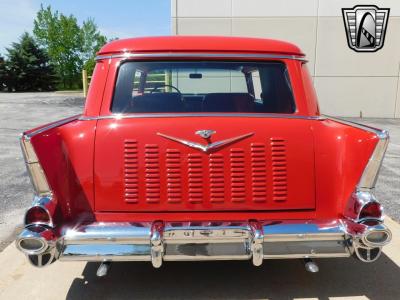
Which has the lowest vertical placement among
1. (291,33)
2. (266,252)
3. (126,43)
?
(266,252)

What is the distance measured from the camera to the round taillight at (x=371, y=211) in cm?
219

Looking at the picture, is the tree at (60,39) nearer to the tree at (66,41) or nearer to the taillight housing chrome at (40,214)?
the tree at (66,41)

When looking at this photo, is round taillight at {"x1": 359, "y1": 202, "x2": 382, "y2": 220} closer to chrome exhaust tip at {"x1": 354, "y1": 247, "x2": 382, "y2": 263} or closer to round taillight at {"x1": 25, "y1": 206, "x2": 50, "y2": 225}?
chrome exhaust tip at {"x1": 354, "y1": 247, "x2": 382, "y2": 263}

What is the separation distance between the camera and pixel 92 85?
2.58m

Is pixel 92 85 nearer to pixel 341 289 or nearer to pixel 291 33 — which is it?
pixel 341 289

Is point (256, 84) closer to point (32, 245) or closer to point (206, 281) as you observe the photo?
point (206, 281)

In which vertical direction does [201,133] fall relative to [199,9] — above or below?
below

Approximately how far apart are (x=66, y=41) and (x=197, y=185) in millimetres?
39791

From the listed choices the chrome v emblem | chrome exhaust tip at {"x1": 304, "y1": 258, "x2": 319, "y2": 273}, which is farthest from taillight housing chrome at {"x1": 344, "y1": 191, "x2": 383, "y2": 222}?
the chrome v emblem

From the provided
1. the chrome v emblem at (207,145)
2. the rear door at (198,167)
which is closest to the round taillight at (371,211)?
the rear door at (198,167)

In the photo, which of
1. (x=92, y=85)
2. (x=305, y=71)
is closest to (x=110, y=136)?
(x=92, y=85)

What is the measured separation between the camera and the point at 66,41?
37844mm

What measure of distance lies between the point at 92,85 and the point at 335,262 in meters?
2.39

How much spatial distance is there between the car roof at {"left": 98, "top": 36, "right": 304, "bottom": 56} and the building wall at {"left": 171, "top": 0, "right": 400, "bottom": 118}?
9729 mm
